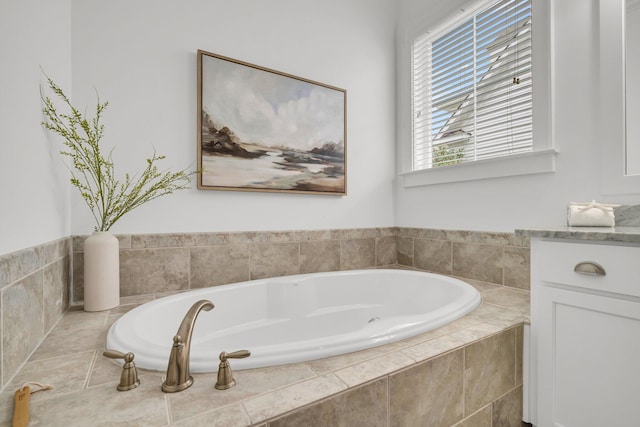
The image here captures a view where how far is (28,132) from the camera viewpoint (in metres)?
0.97

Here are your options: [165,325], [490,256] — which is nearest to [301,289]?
[165,325]

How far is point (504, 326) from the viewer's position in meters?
1.12

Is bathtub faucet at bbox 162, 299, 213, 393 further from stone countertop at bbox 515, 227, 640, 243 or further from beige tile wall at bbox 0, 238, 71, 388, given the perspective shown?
stone countertop at bbox 515, 227, 640, 243

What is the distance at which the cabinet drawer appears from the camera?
93cm

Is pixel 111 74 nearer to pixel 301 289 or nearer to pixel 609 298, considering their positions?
pixel 301 289

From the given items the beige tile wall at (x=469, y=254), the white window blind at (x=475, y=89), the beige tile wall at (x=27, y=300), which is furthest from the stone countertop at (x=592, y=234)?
the beige tile wall at (x=27, y=300)

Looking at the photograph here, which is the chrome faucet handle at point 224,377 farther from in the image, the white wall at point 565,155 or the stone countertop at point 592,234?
the white wall at point 565,155

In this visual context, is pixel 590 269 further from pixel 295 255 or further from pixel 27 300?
pixel 27 300

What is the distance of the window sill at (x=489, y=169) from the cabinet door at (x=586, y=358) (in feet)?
2.59

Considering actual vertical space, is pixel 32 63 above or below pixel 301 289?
above

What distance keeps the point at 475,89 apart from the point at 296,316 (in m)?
1.84

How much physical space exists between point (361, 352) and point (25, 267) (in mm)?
995

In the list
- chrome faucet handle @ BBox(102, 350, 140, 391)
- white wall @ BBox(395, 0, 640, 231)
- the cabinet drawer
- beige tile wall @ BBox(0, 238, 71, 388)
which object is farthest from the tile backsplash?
the cabinet drawer

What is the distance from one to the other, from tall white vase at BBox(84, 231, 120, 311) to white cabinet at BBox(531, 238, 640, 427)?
1.76m
